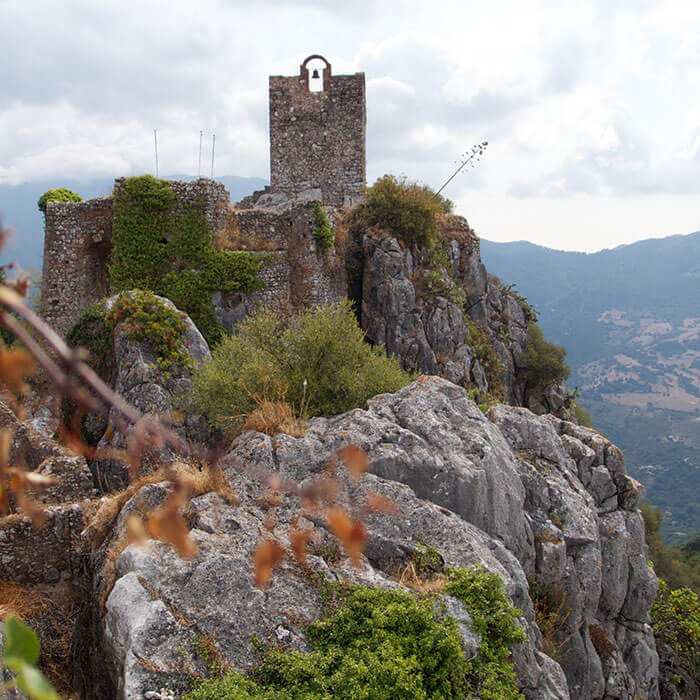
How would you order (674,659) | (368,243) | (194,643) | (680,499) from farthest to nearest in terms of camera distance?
1. (680,499)
2. (368,243)
3. (674,659)
4. (194,643)

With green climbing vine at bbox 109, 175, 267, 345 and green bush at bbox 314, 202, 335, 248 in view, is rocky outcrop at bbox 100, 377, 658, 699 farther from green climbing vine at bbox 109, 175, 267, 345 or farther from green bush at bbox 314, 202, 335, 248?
green bush at bbox 314, 202, 335, 248

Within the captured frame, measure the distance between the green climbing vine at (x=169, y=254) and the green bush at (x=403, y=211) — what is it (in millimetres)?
5729

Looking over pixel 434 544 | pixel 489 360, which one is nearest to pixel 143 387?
pixel 434 544

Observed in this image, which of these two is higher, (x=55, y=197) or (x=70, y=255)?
(x=55, y=197)

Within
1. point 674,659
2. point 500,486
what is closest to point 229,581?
point 500,486

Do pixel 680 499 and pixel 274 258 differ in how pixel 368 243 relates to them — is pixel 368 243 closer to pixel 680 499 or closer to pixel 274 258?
pixel 274 258

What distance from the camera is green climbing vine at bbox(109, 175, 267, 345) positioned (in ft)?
59.4

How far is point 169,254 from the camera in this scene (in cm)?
1845

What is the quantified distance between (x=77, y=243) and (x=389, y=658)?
16.8 metres

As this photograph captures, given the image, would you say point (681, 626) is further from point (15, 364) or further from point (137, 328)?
point (15, 364)

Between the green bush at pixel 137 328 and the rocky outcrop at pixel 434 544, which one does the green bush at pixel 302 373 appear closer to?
the rocky outcrop at pixel 434 544

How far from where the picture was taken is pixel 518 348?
2370cm

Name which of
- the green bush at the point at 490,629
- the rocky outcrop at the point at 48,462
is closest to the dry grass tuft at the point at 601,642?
the green bush at the point at 490,629

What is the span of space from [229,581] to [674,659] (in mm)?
11282
